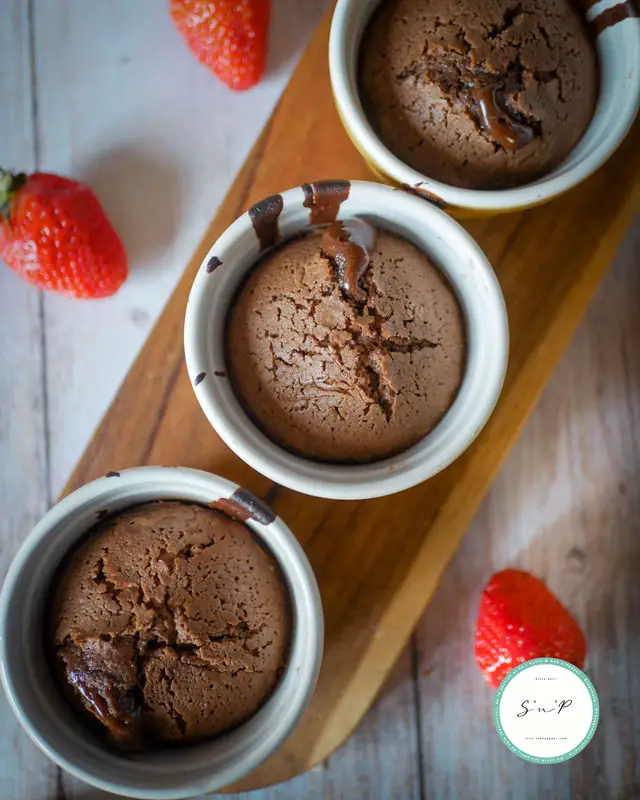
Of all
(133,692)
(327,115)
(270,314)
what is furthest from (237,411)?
(327,115)

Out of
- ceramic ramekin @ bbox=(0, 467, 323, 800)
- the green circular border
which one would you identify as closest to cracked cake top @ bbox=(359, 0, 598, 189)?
ceramic ramekin @ bbox=(0, 467, 323, 800)

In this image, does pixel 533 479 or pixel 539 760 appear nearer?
pixel 539 760

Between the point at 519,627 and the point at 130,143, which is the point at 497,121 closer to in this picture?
the point at 130,143

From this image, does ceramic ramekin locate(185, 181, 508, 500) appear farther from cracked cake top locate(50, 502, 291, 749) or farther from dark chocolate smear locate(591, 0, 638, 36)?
dark chocolate smear locate(591, 0, 638, 36)

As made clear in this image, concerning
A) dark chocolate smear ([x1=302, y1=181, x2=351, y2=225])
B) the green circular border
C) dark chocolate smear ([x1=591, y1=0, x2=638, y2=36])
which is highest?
dark chocolate smear ([x1=591, y1=0, x2=638, y2=36])

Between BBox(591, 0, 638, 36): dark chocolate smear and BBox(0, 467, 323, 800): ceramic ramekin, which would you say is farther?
BBox(591, 0, 638, 36): dark chocolate smear

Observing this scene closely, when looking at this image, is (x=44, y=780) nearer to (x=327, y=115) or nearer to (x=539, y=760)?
(x=539, y=760)
